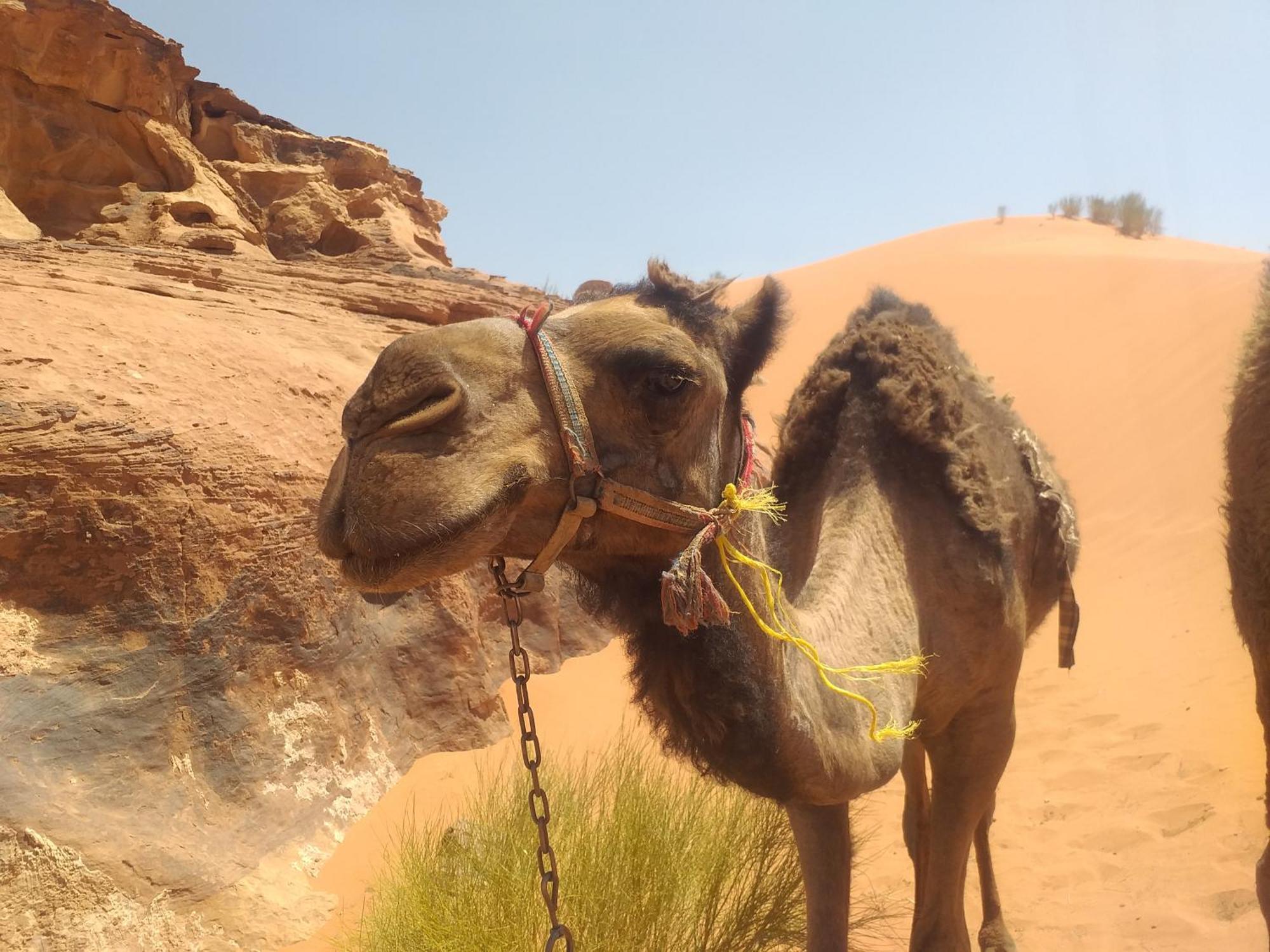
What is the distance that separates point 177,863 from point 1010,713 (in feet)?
10.9

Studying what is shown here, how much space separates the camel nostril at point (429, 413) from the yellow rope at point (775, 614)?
69 centimetres

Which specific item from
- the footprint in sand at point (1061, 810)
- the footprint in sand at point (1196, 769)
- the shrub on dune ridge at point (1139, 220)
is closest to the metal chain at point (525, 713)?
the footprint in sand at point (1061, 810)

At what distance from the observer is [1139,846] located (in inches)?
197

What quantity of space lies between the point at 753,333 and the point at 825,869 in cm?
172

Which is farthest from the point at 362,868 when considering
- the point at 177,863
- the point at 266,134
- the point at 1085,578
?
the point at 266,134

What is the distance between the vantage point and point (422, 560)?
1.58m

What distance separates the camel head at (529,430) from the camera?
1.59m

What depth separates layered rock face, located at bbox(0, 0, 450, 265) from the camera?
33.9ft

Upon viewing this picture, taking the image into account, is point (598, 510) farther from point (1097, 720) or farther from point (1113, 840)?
point (1097, 720)

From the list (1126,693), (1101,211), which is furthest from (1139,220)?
(1126,693)

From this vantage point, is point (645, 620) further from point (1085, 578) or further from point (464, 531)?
point (1085, 578)

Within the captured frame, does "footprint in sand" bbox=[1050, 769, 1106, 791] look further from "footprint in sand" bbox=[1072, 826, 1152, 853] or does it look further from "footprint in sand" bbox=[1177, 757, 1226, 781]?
"footprint in sand" bbox=[1072, 826, 1152, 853]

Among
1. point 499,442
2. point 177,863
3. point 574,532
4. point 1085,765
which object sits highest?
point 499,442

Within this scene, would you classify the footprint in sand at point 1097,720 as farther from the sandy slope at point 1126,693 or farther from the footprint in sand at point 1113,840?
the footprint in sand at point 1113,840
